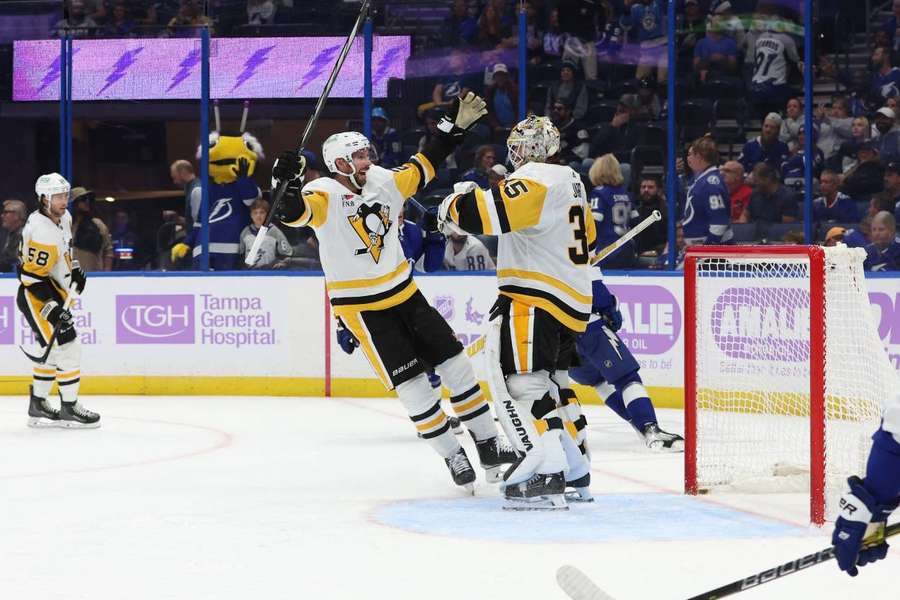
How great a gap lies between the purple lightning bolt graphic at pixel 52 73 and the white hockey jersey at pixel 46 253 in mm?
2347

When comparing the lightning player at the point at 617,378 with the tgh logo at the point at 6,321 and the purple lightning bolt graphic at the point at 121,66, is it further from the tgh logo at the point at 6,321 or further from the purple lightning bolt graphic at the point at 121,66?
the purple lightning bolt graphic at the point at 121,66

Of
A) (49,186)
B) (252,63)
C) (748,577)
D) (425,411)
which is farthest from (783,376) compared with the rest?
(252,63)

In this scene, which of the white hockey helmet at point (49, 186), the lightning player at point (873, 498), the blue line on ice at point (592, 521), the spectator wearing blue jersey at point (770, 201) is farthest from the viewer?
the spectator wearing blue jersey at point (770, 201)

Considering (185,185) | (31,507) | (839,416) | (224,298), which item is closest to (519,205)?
(839,416)

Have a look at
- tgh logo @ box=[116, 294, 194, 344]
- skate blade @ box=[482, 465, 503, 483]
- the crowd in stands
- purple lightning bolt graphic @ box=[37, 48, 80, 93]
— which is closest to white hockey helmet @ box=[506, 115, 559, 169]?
skate blade @ box=[482, 465, 503, 483]

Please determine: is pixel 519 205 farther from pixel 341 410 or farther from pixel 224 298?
pixel 224 298

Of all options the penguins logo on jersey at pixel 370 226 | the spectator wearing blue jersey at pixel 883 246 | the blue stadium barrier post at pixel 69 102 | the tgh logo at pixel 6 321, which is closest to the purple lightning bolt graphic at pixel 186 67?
the blue stadium barrier post at pixel 69 102

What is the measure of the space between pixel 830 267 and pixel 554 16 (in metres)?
4.77

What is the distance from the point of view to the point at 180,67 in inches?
354

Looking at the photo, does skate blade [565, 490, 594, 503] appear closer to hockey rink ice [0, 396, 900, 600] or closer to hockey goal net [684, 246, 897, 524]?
hockey rink ice [0, 396, 900, 600]

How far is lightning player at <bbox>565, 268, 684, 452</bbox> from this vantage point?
19.5 feet

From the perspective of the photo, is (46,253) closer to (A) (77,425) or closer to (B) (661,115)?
(A) (77,425)

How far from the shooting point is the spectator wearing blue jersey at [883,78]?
8227mm

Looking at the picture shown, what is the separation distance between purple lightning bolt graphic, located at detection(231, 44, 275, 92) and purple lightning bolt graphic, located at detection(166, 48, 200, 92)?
29cm
